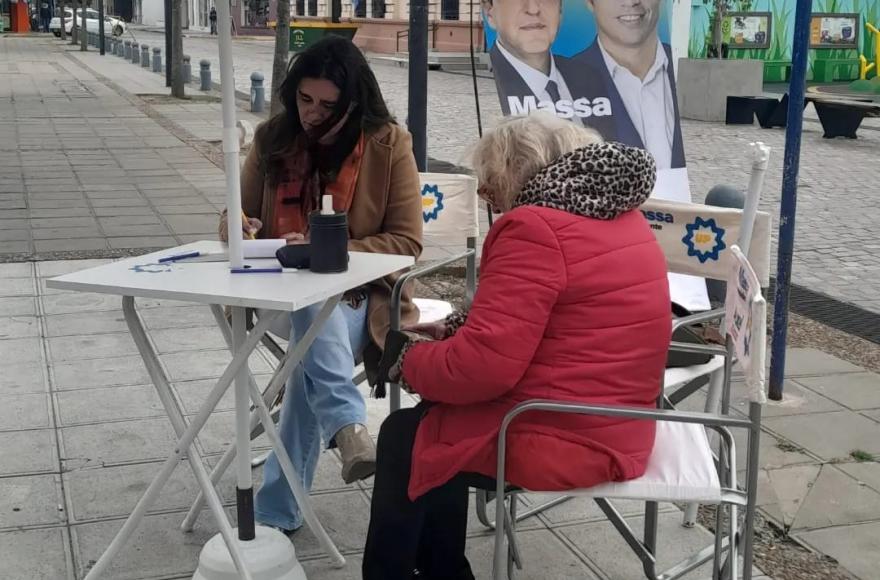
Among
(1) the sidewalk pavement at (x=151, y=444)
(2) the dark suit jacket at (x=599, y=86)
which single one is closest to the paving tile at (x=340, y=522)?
(1) the sidewalk pavement at (x=151, y=444)

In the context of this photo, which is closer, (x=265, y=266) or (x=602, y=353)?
(x=602, y=353)

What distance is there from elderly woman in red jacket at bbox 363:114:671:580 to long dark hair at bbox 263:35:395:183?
920 millimetres

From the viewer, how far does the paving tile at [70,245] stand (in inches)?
283

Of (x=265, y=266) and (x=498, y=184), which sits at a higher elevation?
(x=498, y=184)

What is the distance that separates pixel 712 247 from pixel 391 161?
1089 millimetres

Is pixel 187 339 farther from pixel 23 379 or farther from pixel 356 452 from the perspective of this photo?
pixel 356 452

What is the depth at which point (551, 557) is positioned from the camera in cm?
321

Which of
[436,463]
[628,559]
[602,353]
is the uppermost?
[602,353]

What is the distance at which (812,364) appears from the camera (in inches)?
204

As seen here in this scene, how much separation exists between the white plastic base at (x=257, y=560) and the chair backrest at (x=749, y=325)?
1.26 m

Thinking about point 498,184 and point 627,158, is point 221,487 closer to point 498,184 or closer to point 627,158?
point 498,184

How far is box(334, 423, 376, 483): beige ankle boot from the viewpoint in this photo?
2.92m

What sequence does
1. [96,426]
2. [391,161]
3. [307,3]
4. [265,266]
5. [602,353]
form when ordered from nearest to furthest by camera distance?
[602,353], [265,266], [391,161], [96,426], [307,3]


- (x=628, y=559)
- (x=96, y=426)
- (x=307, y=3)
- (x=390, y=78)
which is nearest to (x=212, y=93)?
(x=390, y=78)
